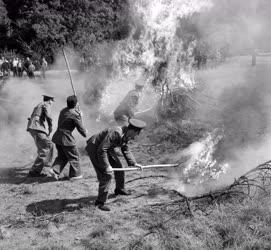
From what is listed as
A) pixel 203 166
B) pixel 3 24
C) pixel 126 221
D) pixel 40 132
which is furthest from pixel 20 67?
pixel 126 221

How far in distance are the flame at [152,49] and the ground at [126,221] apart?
5531mm

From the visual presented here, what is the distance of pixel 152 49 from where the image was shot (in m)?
11.9

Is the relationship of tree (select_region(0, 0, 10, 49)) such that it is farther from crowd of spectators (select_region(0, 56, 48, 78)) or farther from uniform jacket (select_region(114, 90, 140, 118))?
uniform jacket (select_region(114, 90, 140, 118))

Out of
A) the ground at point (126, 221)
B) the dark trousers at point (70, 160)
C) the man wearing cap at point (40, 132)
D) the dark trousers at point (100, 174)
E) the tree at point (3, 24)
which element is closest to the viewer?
the ground at point (126, 221)

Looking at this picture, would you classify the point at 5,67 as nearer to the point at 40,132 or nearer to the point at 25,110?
the point at 25,110

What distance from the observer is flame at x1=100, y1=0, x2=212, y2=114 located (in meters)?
11.8

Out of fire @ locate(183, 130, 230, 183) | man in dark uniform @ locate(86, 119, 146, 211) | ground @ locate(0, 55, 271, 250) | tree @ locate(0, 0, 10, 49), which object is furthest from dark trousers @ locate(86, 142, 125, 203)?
tree @ locate(0, 0, 10, 49)

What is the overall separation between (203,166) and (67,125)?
2744 mm

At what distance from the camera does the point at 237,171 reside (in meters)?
7.30

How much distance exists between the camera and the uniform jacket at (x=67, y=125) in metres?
7.27

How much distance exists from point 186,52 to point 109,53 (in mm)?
2641

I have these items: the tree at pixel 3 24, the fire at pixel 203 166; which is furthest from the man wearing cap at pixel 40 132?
the tree at pixel 3 24

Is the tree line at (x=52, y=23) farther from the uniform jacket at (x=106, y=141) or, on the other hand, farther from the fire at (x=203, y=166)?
the uniform jacket at (x=106, y=141)

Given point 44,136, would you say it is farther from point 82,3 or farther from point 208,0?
point 82,3
